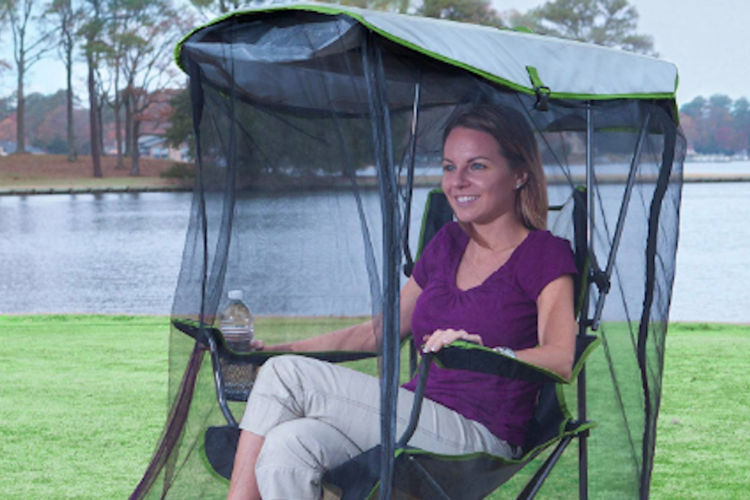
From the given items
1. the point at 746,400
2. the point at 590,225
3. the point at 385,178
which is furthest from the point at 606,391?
the point at 746,400

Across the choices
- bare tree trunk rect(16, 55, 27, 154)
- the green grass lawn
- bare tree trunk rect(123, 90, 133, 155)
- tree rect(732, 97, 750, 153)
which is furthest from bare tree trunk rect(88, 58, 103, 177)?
the green grass lawn

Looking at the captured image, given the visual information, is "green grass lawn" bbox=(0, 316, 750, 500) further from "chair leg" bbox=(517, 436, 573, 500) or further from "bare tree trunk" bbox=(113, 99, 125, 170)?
"bare tree trunk" bbox=(113, 99, 125, 170)

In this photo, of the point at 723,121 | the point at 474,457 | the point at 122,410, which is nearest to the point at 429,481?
the point at 474,457

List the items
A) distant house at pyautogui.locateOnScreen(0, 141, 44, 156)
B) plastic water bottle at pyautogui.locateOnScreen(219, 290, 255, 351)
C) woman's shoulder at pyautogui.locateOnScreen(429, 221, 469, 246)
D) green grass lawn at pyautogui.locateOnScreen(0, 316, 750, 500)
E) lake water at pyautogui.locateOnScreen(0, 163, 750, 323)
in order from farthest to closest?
distant house at pyautogui.locateOnScreen(0, 141, 44, 156) → lake water at pyautogui.locateOnScreen(0, 163, 750, 323) → green grass lawn at pyautogui.locateOnScreen(0, 316, 750, 500) → woman's shoulder at pyautogui.locateOnScreen(429, 221, 469, 246) → plastic water bottle at pyautogui.locateOnScreen(219, 290, 255, 351)

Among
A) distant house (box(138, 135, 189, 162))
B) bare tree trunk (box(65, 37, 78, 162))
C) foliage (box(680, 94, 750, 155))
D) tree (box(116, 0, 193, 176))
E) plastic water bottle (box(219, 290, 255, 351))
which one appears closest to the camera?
plastic water bottle (box(219, 290, 255, 351))

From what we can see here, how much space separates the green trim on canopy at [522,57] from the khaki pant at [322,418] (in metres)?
0.65

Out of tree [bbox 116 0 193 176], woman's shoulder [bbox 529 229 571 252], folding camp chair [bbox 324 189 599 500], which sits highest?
tree [bbox 116 0 193 176]

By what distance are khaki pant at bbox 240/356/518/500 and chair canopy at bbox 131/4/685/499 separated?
113 millimetres

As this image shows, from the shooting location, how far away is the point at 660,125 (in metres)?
2.64

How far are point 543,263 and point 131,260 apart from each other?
443 inches

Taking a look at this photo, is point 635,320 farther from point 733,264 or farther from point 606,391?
point 733,264

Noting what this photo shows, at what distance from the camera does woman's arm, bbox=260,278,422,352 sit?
7.37 ft

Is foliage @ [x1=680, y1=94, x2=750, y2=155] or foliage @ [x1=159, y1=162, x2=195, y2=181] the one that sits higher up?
foliage @ [x1=680, y1=94, x2=750, y2=155]

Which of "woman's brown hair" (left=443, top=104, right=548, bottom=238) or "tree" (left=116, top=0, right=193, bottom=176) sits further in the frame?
"tree" (left=116, top=0, right=193, bottom=176)
